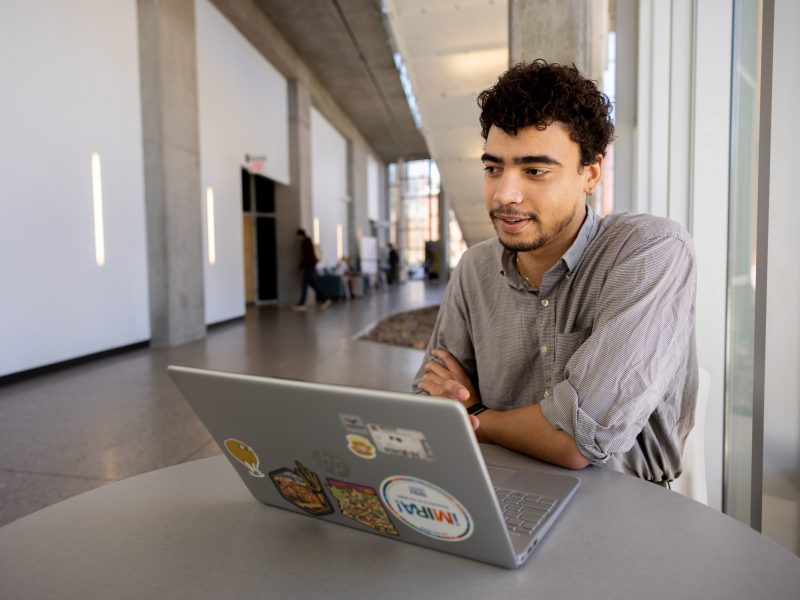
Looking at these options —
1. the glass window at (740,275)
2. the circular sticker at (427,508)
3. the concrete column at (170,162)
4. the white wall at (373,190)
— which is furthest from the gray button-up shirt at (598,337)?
the white wall at (373,190)

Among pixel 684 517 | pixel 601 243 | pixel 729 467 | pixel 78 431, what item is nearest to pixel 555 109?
pixel 601 243

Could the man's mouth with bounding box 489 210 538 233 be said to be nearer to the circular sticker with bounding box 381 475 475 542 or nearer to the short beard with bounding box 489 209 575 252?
the short beard with bounding box 489 209 575 252

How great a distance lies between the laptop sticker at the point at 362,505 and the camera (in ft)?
2.24

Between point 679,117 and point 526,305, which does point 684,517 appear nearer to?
point 526,305

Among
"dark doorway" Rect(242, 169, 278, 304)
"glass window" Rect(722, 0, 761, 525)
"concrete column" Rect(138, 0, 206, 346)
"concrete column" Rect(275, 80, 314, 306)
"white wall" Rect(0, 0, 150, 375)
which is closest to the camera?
"glass window" Rect(722, 0, 761, 525)

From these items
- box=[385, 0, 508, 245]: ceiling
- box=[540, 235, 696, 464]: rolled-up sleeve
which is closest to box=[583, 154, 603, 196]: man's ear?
box=[540, 235, 696, 464]: rolled-up sleeve

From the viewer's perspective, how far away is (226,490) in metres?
0.91

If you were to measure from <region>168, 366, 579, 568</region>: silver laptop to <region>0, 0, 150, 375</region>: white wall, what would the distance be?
15.8ft

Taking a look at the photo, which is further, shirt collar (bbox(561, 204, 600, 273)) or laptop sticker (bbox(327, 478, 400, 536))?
shirt collar (bbox(561, 204, 600, 273))

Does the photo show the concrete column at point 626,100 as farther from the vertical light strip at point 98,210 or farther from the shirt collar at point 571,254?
the vertical light strip at point 98,210

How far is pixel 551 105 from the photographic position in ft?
4.18

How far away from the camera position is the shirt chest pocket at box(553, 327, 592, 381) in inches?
49.3

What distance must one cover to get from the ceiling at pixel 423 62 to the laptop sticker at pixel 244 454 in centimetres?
539

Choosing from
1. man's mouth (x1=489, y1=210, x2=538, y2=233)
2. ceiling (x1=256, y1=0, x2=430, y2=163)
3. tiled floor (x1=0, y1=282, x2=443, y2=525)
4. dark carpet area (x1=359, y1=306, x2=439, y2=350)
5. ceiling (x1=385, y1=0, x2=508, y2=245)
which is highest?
ceiling (x1=256, y1=0, x2=430, y2=163)
